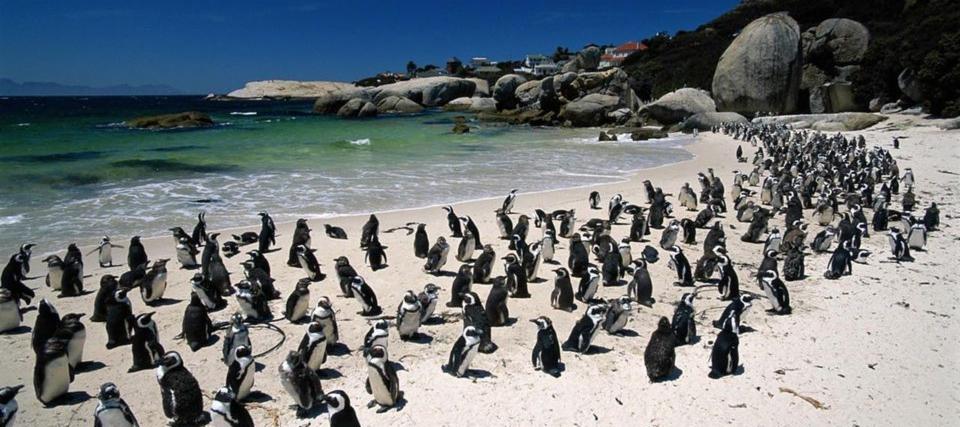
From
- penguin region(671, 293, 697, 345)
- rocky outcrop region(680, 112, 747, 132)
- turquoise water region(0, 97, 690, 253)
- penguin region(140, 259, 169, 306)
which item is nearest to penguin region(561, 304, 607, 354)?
penguin region(671, 293, 697, 345)

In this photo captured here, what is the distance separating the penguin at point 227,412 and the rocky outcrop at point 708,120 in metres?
Answer: 34.4

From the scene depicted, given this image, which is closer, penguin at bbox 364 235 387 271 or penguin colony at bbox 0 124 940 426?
penguin colony at bbox 0 124 940 426

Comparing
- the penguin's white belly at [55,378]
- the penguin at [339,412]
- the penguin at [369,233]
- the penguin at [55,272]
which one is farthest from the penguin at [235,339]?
the penguin at [369,233]

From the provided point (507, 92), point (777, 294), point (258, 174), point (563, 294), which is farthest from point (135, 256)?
point (507, 92)

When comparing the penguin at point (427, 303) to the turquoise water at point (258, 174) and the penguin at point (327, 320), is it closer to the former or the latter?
the penguin at point (327, 320)

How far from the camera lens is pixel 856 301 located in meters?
7.14

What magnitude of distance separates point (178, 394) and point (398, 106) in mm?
64436

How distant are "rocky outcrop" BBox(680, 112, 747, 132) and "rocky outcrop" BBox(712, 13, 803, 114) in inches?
109

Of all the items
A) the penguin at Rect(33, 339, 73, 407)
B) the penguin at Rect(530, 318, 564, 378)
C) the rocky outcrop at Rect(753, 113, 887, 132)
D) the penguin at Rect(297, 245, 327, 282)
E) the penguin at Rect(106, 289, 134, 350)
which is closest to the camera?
the penguin at Rect(33, 339, 73, 407)

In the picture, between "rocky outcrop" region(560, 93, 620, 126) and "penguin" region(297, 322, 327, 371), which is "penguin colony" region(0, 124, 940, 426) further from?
"rocky outcrop" region(560, 93, 620, 126)

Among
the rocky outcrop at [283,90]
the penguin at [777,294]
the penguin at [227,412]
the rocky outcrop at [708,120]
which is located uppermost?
the rocky outcrop at [283,90]

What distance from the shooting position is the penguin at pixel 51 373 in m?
5.11

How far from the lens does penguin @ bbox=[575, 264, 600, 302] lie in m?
7.37

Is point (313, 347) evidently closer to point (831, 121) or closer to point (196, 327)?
point (196, 327)
